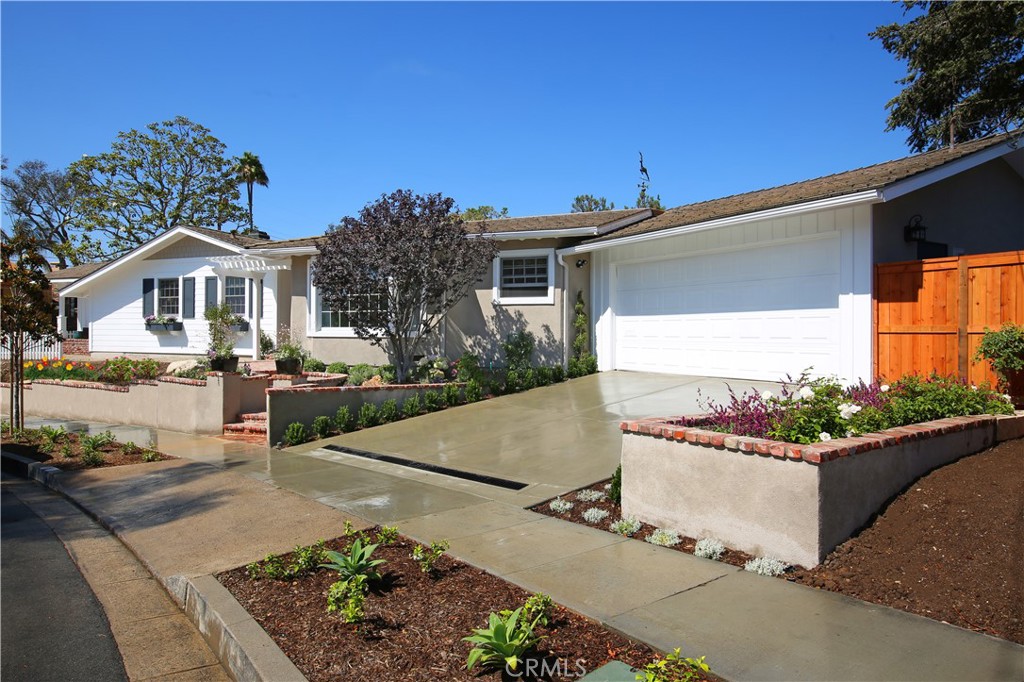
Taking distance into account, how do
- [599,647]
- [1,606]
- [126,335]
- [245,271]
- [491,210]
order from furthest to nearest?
[491,210]
[126,335]
[245,271]
[1,606]
[599,647]

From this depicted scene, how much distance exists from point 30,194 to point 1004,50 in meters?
52.8

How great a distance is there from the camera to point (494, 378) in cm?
1450

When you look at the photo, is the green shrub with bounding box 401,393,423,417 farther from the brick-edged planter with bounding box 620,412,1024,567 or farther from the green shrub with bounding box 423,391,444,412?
the brick-edged planter with bounding box 620,412,1024,567

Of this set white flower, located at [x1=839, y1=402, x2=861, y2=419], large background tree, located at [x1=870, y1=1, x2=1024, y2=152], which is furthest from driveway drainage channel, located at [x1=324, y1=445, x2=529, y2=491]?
large background tree, located at [x1=870, y1=1, x2=1024, y2=152]

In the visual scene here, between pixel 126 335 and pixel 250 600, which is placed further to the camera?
pixel 126 335

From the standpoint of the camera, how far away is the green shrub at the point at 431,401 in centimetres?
1266

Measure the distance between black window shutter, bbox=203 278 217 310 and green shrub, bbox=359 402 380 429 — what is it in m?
10.8

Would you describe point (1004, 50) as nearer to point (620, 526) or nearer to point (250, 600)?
point (620, 526)

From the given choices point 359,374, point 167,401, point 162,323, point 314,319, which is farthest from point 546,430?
point 162,323

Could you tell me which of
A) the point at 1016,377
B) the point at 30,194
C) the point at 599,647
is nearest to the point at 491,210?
the point at 30,194

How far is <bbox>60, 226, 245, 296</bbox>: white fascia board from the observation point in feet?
65.9

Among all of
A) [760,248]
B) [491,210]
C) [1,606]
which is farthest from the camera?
[491,210]

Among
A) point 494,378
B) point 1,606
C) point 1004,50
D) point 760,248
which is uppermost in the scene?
point 1004,50

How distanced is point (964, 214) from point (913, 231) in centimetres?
204
